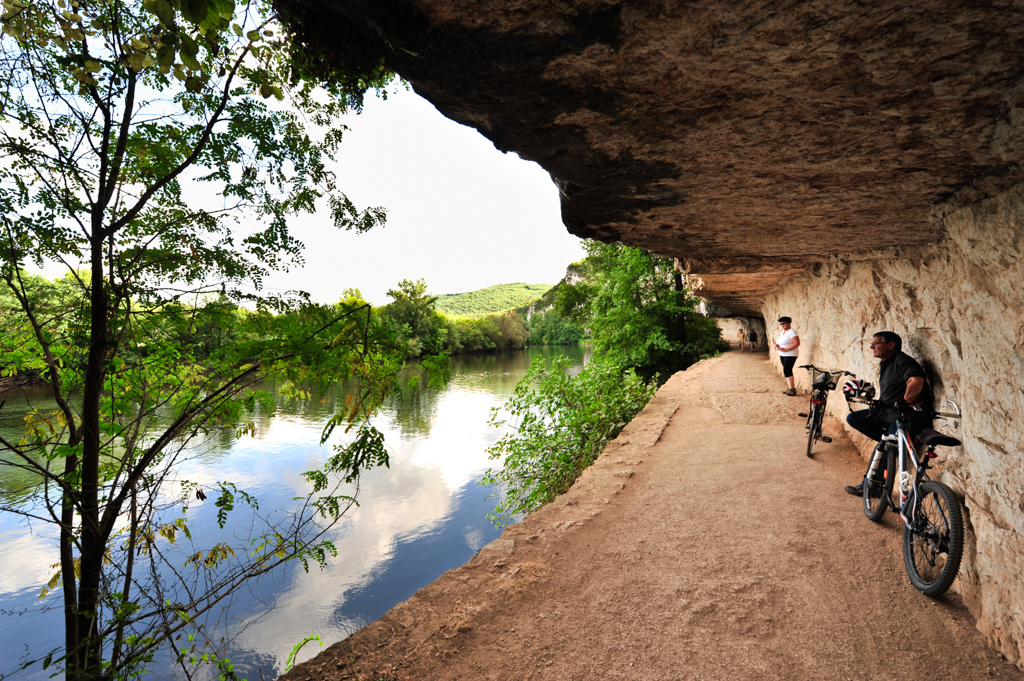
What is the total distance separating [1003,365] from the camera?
2.07 metres

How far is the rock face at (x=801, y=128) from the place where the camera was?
124cm

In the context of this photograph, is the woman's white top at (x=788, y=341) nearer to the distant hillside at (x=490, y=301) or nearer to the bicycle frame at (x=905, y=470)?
the bicycle frame at (x=905, y=470)

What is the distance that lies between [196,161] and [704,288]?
28.1 ft

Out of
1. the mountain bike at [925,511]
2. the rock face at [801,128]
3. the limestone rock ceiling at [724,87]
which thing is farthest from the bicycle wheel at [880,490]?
the limestone rock ceiling at [724,87]

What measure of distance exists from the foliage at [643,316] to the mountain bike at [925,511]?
9564mm

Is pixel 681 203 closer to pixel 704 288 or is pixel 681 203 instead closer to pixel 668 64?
pixel 668 64

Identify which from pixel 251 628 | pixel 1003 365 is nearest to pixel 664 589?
pixel 1003 365

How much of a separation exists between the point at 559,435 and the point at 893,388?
4700 millimetres

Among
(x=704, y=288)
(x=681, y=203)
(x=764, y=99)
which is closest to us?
(x=764, y=99)

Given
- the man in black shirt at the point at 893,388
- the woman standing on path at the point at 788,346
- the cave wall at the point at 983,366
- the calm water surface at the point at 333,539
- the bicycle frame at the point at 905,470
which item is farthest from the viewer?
the woman standing on path at the point at 788,346

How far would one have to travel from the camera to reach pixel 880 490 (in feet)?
10.4

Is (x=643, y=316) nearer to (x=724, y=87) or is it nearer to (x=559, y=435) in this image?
(x=559, y=435)

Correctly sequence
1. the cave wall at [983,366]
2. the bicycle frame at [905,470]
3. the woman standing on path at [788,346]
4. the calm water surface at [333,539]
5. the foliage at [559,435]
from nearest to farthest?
the cave wall at [983,366], the bicycle frame at [905,470], the calm water surface at [333,539], the foliage at [559,435], the woman standing on path at [788,346]

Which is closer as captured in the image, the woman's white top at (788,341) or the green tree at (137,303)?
the green tree at (137,303)
